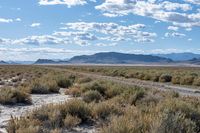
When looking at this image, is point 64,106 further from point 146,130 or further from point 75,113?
point 146,130

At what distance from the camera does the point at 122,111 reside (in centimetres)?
1316

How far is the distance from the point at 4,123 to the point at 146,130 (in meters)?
5.17

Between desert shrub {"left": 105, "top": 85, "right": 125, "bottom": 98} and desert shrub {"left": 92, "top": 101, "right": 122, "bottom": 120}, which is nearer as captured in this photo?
desert shrub {"left": 92, "top": 101, "right": 122, "bottom": 120}

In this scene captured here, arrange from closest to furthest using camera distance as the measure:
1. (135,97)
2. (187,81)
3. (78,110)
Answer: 1. (78,110)
2. (135,97)
3. (187,81)

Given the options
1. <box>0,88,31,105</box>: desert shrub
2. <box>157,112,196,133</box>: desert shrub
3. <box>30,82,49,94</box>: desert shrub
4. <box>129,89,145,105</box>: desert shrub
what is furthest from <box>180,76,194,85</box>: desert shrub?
<box>157,112,196,133</box>: desert shrub

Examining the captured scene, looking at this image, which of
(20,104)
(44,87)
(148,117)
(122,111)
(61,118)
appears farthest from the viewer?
(44,87)

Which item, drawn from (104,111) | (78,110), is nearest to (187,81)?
(104,111)

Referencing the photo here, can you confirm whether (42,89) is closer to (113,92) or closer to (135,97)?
(113,92)

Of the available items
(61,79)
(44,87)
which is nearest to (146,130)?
(44,87)

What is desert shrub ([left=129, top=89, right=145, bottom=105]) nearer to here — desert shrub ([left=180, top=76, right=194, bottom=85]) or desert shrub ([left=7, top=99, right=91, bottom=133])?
desert shrub ([left=7, top=99, right=91, bottom=133])

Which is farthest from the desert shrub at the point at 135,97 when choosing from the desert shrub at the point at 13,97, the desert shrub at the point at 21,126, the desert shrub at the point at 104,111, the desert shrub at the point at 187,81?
the desert shrub at the point at 187,81

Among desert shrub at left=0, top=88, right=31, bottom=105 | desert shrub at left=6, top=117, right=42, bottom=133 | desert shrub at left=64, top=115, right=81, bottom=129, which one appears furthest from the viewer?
desert shrub at left=0, top=88, right=31, bottom=105

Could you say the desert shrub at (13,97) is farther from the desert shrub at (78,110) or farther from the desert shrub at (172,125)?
the desert shrub at (172,125)

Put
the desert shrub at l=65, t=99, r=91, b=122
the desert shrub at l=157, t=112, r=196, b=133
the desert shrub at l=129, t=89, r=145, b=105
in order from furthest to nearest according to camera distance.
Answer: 1. the desert shrub at l=129, t=89, r=145, b=105
2. the desert shrub at l=65, t=99, r=91, b=122
3. the desert shrub at l=157, t=112, r=196, b=133
